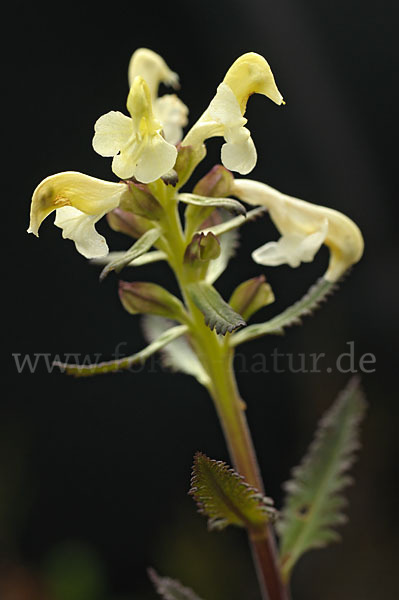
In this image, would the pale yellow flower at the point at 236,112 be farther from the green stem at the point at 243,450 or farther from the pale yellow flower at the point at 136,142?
the green stem at the point at 243,450

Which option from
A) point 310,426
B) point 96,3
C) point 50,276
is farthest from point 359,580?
point 96,3

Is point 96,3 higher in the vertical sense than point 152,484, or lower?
higher

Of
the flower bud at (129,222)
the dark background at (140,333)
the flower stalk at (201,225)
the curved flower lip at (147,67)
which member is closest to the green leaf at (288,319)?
the flower stalk at (201,225)

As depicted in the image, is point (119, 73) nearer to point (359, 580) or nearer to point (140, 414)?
point (140, 414)

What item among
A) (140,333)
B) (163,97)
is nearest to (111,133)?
(163,97)

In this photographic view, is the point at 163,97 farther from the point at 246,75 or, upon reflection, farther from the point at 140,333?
the point at 140,333
